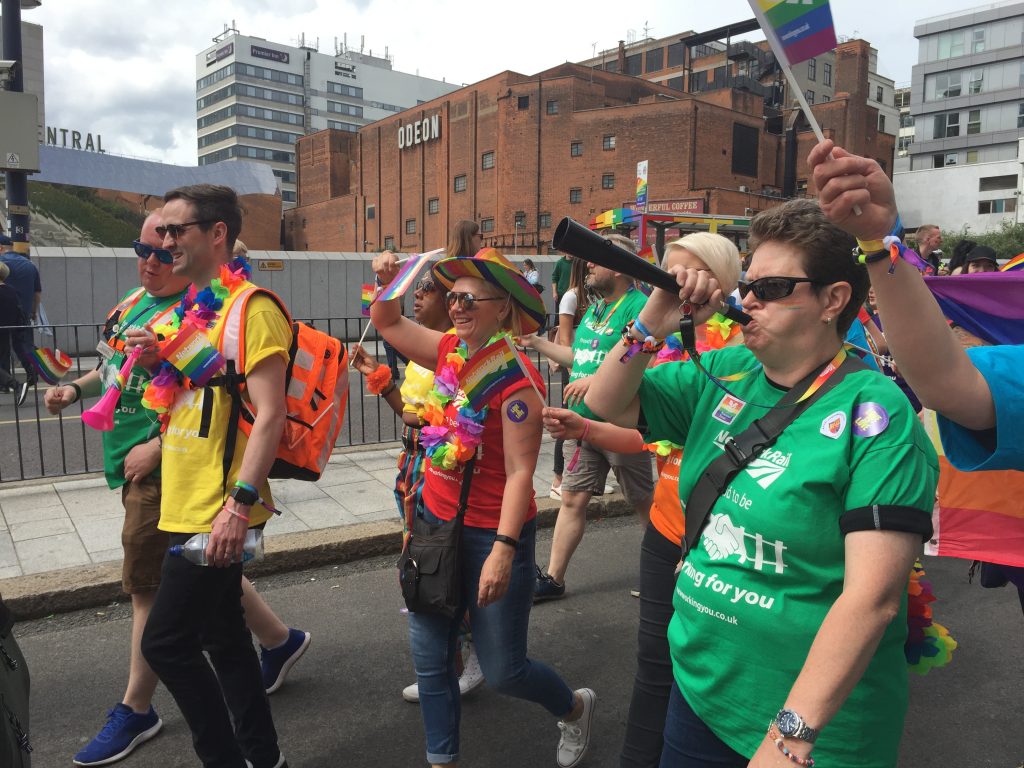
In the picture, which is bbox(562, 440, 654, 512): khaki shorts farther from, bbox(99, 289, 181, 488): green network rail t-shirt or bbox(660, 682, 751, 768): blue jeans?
bbox(660, 682, 751, 768): blue jeans

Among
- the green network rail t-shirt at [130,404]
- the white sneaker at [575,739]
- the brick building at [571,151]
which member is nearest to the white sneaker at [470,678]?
the white sneaker at [575,739]

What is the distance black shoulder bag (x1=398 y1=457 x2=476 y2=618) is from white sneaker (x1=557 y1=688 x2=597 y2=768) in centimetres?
84

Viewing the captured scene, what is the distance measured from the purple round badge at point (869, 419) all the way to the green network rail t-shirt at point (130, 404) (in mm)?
2359

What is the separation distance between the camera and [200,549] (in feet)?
8.43

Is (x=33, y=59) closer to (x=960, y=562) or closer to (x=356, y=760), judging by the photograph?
(x=356, y=760)

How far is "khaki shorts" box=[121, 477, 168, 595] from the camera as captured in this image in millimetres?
3041

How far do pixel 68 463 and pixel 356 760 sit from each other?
5707 millimetres

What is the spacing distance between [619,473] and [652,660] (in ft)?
6.36

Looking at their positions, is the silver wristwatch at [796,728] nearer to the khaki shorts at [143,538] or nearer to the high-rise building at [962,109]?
the khaki shorts at [143,538]

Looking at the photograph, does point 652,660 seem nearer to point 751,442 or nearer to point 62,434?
point 751,442

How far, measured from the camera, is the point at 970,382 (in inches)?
60.8

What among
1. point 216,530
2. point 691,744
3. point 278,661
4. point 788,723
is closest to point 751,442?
point 788,723

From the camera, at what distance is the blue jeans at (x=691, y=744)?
Answer: 1879mm

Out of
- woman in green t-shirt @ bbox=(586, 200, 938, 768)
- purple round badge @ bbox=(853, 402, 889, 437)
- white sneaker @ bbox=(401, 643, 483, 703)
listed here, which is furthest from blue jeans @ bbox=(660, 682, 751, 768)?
white sneaker @ bbox=(401, 643, 483, 703)
